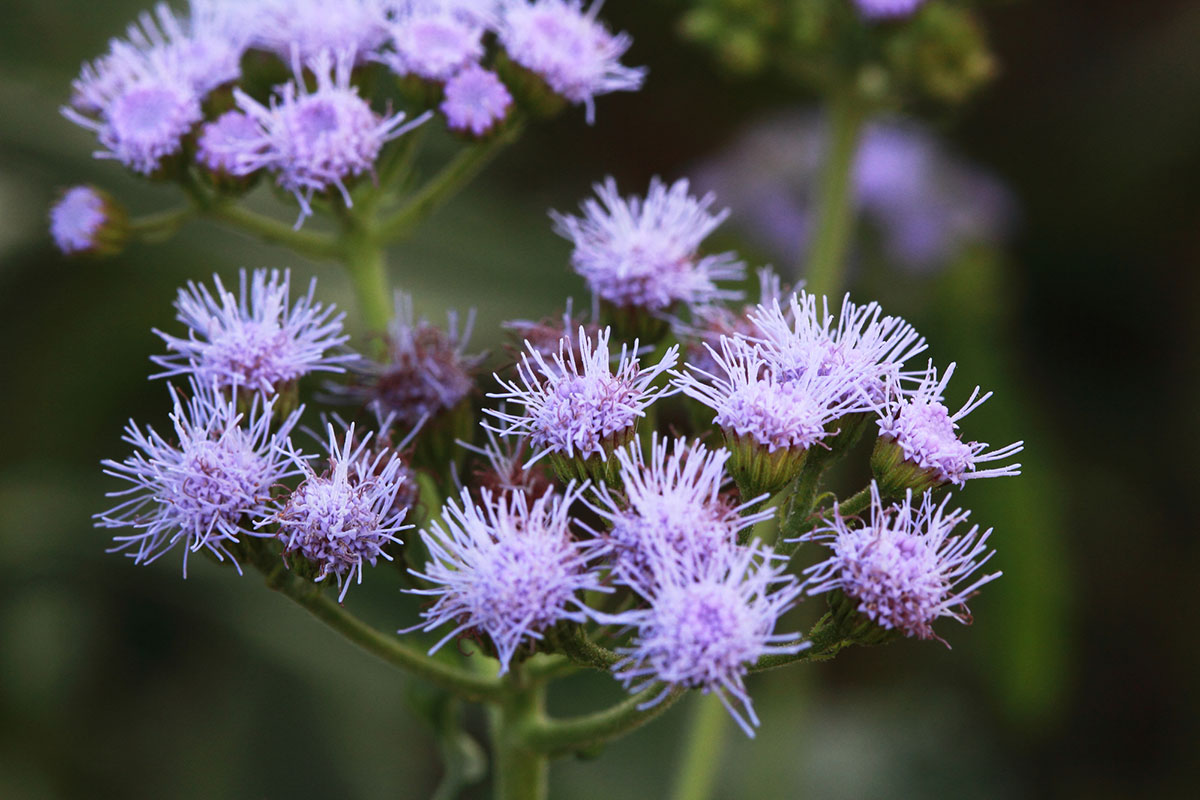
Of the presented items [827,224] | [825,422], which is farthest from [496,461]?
[827,224]

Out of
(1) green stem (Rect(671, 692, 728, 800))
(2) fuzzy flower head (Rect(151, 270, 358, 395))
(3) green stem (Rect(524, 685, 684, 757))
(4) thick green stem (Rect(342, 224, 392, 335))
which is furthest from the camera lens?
(1) green stem (Rect(671, 692, 728, 800))

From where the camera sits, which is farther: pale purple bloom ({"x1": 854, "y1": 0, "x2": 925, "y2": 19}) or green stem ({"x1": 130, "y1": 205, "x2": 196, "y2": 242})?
pale purple bloom ({"x1": 854, "y1": 0, "x2": 925, "y2": 19})

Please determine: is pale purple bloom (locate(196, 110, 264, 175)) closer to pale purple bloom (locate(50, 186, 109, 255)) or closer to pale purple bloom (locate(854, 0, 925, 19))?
pale purple bloom (locate(50, 186, 109, 255))

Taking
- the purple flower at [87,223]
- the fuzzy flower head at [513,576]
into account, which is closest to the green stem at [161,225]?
the purple flower at [87,223]

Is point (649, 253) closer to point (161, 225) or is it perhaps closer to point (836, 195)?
point (161, 225)

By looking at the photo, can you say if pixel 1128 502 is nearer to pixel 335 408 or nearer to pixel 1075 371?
pixel 1075 371

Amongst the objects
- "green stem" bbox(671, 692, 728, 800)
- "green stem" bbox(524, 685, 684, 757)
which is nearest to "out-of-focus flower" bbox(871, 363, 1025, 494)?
"green stem" bbox(524, 685, 684, 757)
